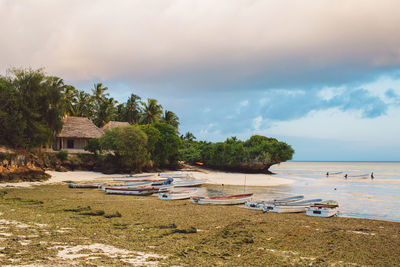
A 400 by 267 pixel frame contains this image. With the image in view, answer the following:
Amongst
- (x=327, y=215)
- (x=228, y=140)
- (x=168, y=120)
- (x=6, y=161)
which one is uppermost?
(x=168, y=120)

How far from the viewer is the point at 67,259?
22.2 ft

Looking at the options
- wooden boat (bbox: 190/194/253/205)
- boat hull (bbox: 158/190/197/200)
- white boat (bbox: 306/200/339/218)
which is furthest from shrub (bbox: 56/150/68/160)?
white boat (bbox: 306/200/339/218)

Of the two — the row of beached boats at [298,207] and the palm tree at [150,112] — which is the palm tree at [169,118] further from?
the row of beached boats at [298,207]

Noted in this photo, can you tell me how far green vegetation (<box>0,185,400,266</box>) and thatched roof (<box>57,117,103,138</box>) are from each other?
32.9m

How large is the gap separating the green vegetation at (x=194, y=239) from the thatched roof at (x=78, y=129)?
32.9m

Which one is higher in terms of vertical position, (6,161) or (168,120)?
(168,120)

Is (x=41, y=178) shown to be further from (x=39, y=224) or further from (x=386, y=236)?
(x=386, y=236)

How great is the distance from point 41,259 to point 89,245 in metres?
1.47

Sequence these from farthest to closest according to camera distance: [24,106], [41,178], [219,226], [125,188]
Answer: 1. [24,106]
2. [41,178]
3. [125,188]
4. [219,226]

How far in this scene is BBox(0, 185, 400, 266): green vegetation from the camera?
23.8 ft

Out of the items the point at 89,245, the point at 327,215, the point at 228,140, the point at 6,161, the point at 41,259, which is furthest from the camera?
the point at 228,140

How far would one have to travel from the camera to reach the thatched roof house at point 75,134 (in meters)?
45.2

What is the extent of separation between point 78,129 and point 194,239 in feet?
135

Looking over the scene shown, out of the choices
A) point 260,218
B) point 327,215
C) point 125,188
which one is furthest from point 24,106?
point 327,215
